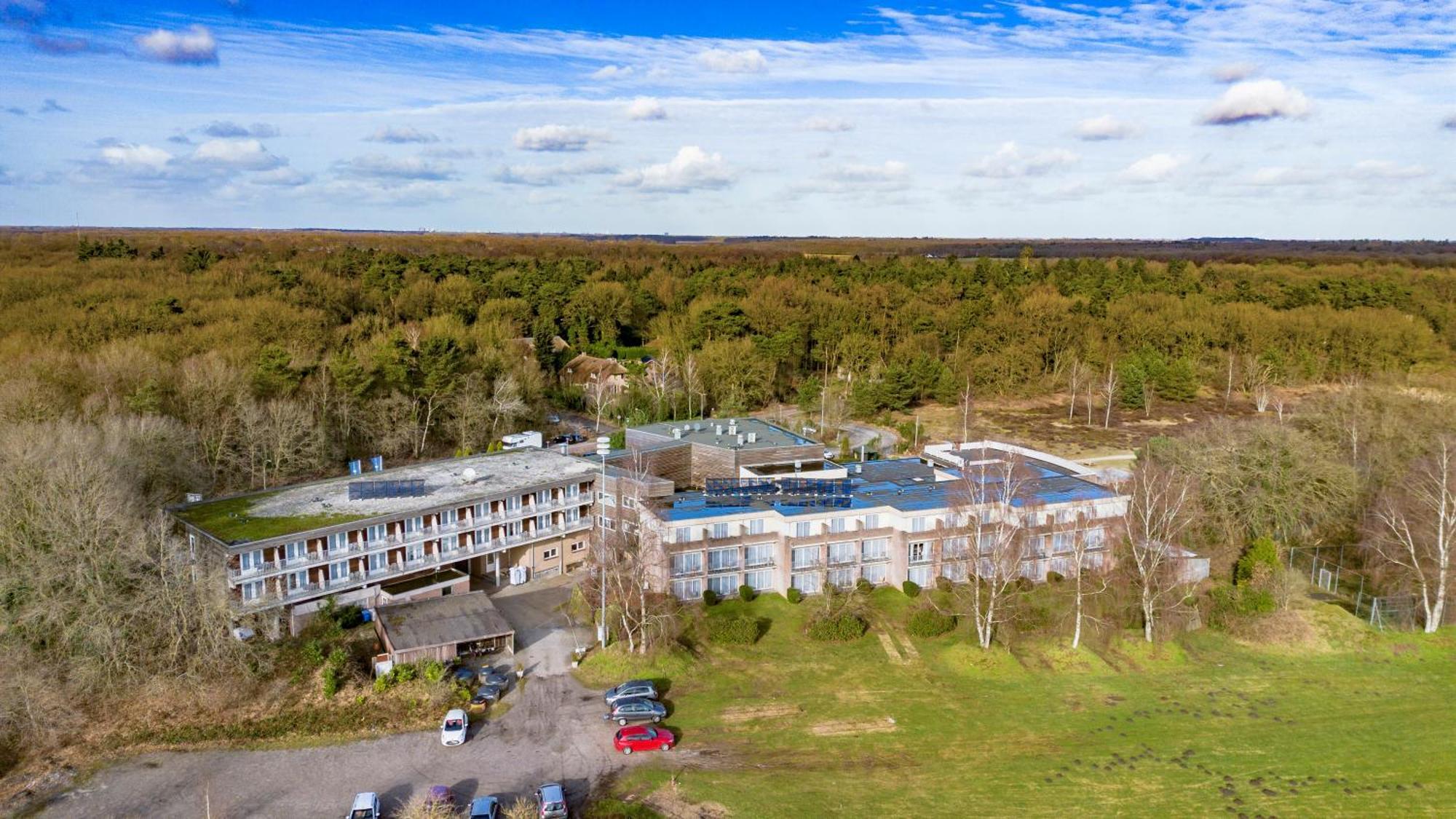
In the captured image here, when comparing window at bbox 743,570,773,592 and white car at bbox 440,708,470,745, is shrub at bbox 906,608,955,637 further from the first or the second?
white car at bbox 440,708,470,745

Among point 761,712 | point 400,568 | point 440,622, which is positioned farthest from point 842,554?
point 400,568

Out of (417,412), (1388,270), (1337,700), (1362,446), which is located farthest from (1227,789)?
(1388,270)

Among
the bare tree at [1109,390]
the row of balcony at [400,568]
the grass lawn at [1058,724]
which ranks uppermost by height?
the bare tree at [1109,390]

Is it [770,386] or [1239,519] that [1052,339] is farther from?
[1239,519]

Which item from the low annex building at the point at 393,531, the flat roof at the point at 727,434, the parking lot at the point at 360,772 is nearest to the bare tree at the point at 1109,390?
the flat roof at the point at 727,434

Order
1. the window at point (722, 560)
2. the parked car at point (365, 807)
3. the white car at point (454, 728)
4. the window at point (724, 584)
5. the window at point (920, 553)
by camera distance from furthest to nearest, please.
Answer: the window at point (920, 553)
the window at point (724, 584)
the window at point (722, 560)
the white car at point (454, 728)
the parked car at point (365, 807)

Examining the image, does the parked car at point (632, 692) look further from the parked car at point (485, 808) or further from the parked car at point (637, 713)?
the parked car at point (485, 808)

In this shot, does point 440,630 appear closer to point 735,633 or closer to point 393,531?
point 393,531
